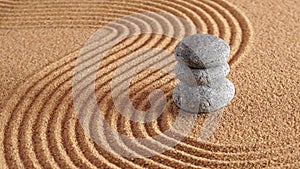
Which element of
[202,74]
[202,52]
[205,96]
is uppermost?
[202,52]

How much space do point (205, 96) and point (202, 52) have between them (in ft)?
0.96

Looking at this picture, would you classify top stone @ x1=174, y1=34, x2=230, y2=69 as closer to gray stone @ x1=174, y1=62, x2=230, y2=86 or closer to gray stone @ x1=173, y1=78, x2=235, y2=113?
gray stone @ x1=174, y1=62, x2=230, y2=86

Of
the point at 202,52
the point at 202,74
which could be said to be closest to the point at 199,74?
the point at 202,74

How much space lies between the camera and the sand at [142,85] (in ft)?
9.93

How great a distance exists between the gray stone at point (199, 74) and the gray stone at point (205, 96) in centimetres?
5

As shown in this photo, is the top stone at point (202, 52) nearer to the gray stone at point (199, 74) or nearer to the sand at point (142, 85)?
the gray stone at point (199, 74)

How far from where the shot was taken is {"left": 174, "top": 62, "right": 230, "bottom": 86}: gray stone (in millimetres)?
3164

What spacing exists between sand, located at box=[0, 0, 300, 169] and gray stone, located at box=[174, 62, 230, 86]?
253mm

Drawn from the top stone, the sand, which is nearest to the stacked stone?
the top stone

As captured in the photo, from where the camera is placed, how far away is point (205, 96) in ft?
10.6

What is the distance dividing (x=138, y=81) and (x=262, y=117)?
93 cm

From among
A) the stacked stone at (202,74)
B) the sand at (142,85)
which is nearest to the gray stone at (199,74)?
the stacked stone at (202,74)

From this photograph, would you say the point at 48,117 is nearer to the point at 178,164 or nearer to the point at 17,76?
the point at 17,76

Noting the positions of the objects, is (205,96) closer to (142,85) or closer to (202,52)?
(202,52)
